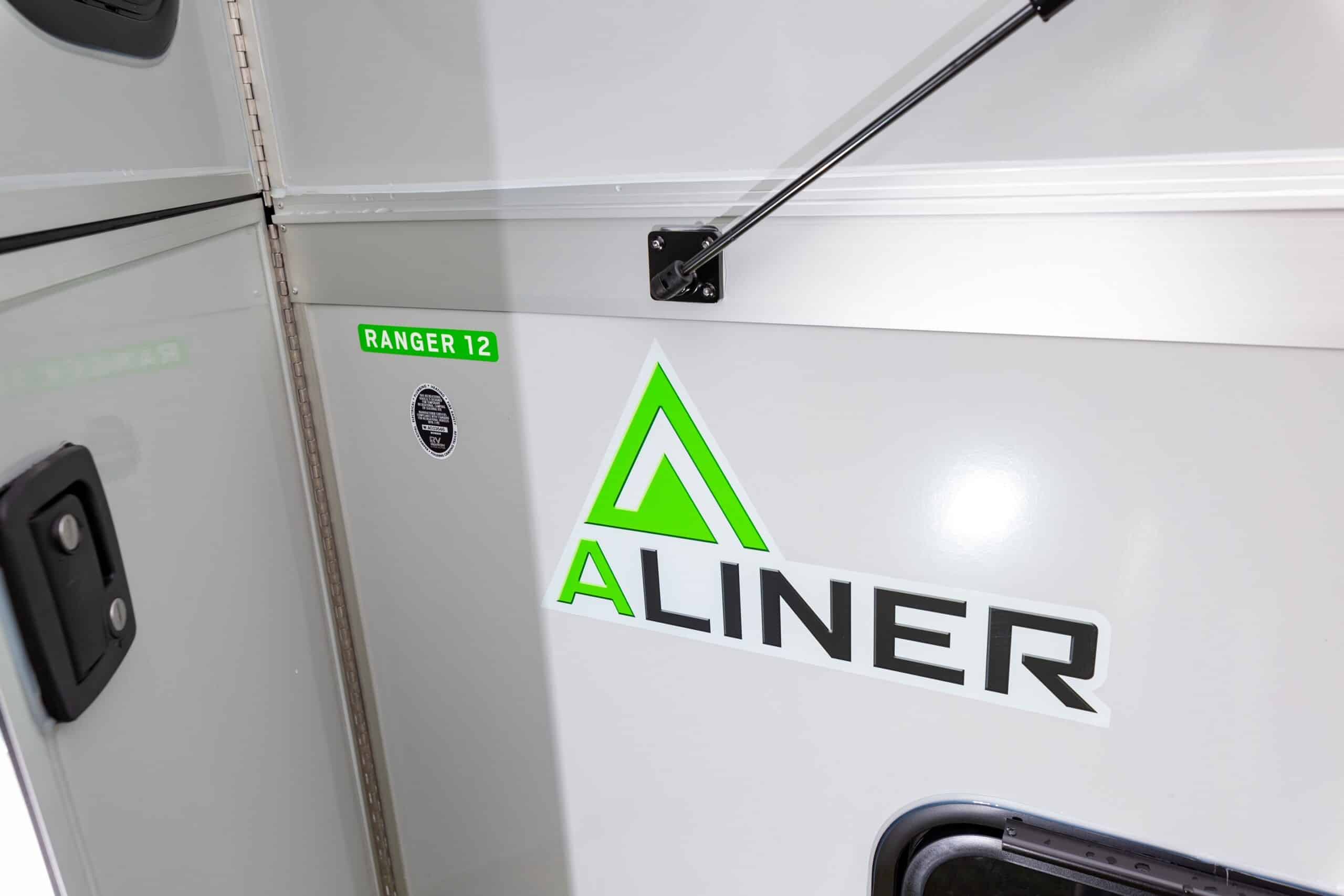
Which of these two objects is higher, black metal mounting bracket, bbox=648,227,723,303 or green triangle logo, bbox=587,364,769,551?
black metal mounting bracket, bbox=648,227,723,303

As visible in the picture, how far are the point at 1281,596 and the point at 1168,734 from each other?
0.16m

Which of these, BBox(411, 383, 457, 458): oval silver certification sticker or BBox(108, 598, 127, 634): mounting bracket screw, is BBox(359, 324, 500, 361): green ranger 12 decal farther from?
BBox(108, 598, 127, 634): mounting bracket screw

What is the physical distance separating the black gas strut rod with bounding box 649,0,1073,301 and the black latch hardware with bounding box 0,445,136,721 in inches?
19.0

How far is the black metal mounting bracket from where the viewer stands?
31.4 inches

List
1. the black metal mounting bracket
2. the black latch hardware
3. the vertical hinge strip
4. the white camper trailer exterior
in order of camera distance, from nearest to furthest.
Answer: the black latch hardware → the white camper trailer exterior → the black metal mounting bracket → the vertical hinge strip

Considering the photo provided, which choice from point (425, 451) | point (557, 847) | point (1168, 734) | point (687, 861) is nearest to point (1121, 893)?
point (1168, 734)

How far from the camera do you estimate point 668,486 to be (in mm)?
915

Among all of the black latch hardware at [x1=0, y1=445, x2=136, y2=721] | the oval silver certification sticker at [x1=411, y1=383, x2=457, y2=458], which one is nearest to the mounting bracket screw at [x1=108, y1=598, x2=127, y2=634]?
the black latch hardware at [x1=0, y1=445, x2=136, y2=721]

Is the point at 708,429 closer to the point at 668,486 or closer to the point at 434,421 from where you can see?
the point at 668,486

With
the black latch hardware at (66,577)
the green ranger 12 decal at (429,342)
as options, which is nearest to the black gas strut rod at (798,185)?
the green ranger 12 decal at (429,342)

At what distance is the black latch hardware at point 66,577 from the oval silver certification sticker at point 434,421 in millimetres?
426

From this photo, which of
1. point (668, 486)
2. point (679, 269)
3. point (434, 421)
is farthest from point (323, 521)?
point (679, 269)

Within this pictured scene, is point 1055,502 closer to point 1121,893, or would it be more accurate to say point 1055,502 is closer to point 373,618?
point 1121,893

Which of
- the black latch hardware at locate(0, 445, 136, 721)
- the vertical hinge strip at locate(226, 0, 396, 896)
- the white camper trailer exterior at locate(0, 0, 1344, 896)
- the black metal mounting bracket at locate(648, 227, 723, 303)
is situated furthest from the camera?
the vertical hinge strip at locate(226, 0, 396, 896)
